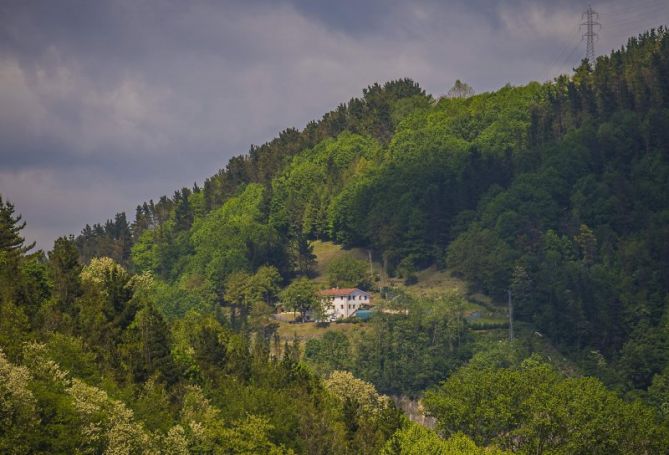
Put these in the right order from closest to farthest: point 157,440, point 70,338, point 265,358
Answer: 1. point 157,440
2. point 70,338
3. point 265,358

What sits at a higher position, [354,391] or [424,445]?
[354,391]

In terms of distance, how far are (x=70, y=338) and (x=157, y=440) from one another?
584 inches

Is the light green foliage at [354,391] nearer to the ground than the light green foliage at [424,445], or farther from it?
farther from it

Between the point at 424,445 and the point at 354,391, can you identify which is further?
the point at 354,391

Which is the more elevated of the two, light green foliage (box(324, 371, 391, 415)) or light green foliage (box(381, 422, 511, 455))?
light green foliage (box(324, 371, 391, 415))

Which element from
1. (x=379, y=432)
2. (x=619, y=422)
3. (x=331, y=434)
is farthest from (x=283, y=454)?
(x=619, y=422)

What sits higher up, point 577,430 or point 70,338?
point 70,338

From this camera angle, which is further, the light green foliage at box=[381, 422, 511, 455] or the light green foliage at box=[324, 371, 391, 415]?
the light green foliage at box=[324, 371, 391, 415]

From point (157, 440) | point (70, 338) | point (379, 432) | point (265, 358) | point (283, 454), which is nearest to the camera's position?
point (157, 440)

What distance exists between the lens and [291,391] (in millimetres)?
124688

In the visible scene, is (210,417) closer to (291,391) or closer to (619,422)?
(291,391)

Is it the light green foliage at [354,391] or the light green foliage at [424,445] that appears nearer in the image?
the light green foliage at [424,445]

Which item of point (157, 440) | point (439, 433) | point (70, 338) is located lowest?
point (439, 433)

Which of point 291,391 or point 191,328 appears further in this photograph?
point 191,328
